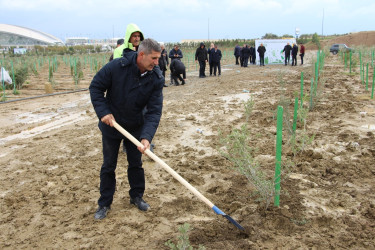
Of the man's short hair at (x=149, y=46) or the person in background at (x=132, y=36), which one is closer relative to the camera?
the man's short hair at (x=149, y=46)

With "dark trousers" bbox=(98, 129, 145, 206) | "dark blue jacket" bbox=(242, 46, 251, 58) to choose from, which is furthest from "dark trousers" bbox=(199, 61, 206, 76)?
"dark trousers" bbox=(98, 129, 145, 206)

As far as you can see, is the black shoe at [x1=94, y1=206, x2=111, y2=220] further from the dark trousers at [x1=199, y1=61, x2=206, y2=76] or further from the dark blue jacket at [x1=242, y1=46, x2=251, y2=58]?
the dark blue jacket at [x1=242, y1=46, x2=251, y2=58]

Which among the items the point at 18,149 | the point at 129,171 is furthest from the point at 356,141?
the point at 18,149

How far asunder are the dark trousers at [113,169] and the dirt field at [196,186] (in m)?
0.21

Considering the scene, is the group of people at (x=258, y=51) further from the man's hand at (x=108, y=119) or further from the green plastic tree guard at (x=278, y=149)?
the man's hand at (x=108, y=119)

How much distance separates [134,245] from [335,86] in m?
8.94

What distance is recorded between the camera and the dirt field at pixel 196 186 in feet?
8.61

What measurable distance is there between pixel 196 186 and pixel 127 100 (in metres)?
1.39

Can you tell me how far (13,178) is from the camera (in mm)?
3875

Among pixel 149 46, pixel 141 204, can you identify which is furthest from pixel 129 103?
pixel 141 204

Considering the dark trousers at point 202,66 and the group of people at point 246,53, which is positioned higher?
the group of people at point 246,53

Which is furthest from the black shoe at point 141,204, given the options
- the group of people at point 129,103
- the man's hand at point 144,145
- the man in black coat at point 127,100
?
the man's hand at point 144,145

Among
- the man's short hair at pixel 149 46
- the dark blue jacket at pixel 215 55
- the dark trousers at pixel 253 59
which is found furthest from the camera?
the dark trousers at pixel 253 59

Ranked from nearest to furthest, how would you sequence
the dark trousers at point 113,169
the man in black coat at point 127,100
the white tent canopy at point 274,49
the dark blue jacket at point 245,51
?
the man in black coat at point 127,100 → the dark trousers at point 113,169 → the dark blue jacket at point 245,51 → the white tent canopy at point 274,49
